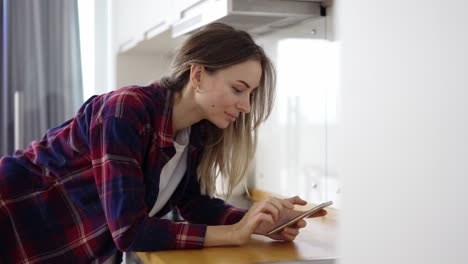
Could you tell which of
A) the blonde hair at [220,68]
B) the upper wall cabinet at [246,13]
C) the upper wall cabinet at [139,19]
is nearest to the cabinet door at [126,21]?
the upper wall cabinet at [139,19]

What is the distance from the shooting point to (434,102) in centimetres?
64

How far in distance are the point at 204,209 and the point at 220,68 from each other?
0.37 meters

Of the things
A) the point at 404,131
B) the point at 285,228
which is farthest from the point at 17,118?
the point at 404,131

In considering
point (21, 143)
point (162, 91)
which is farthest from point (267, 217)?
point (21, 143)

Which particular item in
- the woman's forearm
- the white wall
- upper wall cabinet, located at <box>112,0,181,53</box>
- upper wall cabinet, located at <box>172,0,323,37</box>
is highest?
upper wall cabinet, located at <box>112,0,181,53</box>

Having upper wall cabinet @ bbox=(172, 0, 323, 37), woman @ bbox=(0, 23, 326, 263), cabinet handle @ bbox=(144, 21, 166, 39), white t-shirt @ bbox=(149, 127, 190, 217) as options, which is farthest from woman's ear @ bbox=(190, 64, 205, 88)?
cabinet handle @ bbox=(144, 21, 166, 39)

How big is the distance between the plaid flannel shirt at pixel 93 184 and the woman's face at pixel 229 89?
83 mm

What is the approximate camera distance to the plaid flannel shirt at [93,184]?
48.7 inches

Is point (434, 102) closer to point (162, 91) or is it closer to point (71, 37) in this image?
point (162, 91)

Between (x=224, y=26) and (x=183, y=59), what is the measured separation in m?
0.11

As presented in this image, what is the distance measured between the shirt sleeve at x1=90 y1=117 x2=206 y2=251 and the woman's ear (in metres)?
0.17

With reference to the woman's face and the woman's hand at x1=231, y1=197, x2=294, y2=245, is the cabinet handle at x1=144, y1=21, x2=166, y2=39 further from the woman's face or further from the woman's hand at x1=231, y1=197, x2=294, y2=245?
the woman's hand at x1=231, y1=197, x2=294, y2=245

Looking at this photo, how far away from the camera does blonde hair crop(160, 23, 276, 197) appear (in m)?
1.32

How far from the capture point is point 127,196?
1.21 meters
